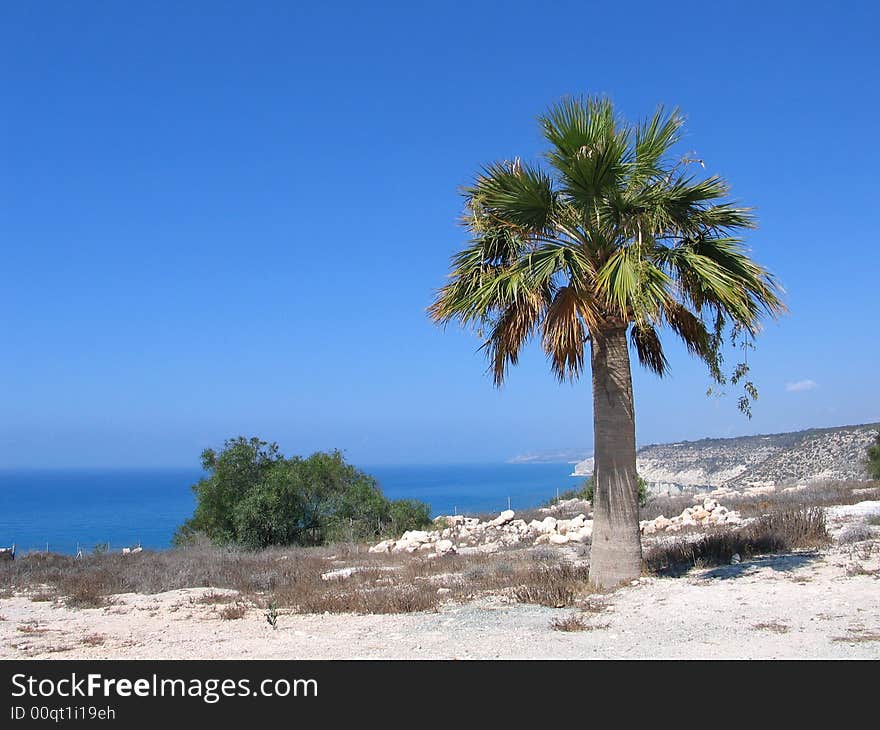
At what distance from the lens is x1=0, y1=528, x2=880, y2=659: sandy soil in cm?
673

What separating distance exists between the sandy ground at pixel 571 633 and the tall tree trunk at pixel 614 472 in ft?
1.49

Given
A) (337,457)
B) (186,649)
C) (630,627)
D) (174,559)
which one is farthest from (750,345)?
(337,457)

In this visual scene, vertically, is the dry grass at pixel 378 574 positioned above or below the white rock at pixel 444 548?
above

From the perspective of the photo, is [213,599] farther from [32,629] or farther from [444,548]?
[444,548]

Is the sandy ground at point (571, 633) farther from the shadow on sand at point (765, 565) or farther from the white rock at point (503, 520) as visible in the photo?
the white rock at point (503, 520)

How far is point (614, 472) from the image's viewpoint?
10.2 metres

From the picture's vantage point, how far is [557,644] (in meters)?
6.99

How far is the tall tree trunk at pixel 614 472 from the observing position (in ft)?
33.4

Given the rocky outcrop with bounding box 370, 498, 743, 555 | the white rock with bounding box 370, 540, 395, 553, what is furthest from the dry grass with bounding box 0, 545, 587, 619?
the rocky outcrop with bounding box 370, 498, 743, 555

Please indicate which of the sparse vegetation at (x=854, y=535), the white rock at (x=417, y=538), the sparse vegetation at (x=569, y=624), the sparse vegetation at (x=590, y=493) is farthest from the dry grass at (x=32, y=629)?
the sparse vegetation at (x=590, y=493)

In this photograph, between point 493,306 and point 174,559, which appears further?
point 174,559

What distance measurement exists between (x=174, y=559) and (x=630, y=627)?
13869 millimetres

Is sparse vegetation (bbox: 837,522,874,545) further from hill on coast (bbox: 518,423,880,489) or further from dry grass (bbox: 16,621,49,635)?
hill on coast (bbox: 518,423,880,489)
